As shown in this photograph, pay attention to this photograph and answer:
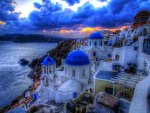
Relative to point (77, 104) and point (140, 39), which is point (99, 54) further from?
point (77, 104)

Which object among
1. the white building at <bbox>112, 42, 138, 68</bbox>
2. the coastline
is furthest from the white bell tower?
the white building at <bbox>112, 42, 138, 68</bbox>

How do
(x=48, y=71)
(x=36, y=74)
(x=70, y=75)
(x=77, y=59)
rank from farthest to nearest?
(x=36, y=74) < (x=48, y=71) < (x=70, y=75) < (x=77, y=59)

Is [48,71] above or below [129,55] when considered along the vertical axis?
below

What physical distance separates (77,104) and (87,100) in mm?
1198

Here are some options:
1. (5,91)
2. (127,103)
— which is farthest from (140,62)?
(5,91)

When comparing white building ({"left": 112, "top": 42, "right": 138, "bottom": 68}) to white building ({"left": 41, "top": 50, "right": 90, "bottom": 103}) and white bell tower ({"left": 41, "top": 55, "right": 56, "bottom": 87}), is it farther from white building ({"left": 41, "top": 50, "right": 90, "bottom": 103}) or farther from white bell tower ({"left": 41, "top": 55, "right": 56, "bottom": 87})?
white bell tower ({"left": 41, "top": 55, "right": 56, "bottom": 87})

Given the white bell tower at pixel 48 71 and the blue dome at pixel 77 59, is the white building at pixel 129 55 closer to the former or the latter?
the blue dome at pixel 77 59

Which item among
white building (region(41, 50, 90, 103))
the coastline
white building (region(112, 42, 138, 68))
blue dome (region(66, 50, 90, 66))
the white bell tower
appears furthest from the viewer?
the coastline

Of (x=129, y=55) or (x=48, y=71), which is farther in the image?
(x=48, y=71)

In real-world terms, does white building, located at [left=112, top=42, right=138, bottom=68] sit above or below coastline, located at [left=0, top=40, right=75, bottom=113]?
above

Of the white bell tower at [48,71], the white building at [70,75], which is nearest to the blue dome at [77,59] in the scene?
the white building at [70,75]

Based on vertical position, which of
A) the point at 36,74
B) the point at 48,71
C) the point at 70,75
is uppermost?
the point at 48,71

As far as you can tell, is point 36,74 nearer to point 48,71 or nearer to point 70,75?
point 48,71

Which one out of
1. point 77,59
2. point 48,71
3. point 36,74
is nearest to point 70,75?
point 77,59
